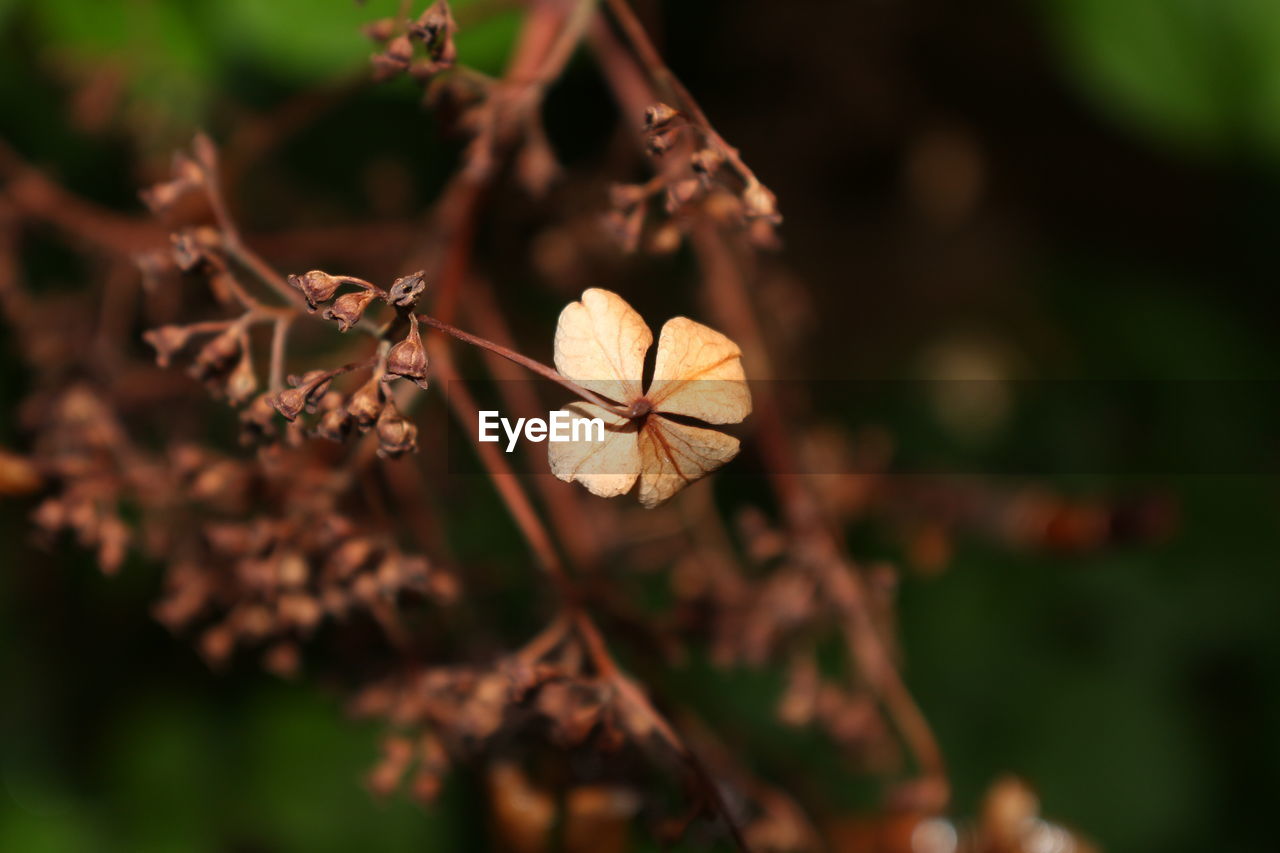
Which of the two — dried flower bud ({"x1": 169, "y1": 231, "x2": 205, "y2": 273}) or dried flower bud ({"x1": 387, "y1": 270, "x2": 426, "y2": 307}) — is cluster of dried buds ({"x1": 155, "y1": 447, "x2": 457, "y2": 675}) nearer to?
dried flower bud ({"x1": 169, "y1": 231, "x2": 205, "y2": 273})

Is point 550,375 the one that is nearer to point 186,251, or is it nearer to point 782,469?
point 186,251

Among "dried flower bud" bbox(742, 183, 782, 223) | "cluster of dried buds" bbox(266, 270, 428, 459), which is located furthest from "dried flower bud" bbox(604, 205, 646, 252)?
"cluster of dried buds" bbox(266, 270, 428, 459)

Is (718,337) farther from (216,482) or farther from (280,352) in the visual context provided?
(216,482)

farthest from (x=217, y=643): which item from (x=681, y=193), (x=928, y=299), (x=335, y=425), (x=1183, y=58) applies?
(x=928, y=299)

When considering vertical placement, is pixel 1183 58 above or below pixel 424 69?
above

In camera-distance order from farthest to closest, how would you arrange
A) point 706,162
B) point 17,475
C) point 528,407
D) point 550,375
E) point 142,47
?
point 142,47, point 528,407, point 17,475, point 706,162, point 550,375

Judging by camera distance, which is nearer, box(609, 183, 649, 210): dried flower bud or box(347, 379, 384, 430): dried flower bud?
box(347, 379, 384, 430): dried flower bud
